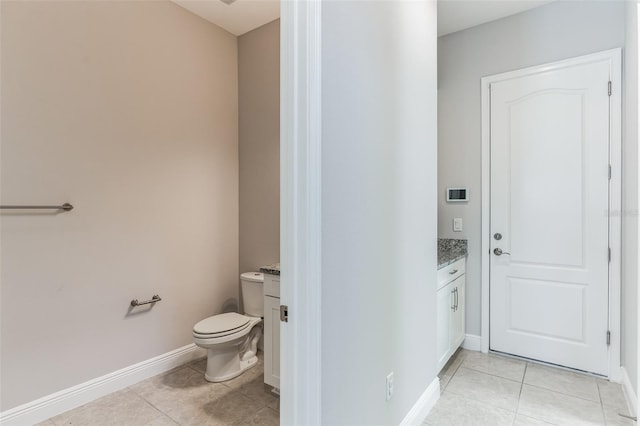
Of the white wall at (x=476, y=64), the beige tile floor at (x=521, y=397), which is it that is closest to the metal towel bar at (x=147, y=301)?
the beige tile floor at (x=521, y=397)

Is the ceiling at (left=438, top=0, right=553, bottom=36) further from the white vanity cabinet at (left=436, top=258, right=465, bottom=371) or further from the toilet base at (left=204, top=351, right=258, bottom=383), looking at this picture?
the toilet base at (left=204, top=351, right=258, bottom=383)

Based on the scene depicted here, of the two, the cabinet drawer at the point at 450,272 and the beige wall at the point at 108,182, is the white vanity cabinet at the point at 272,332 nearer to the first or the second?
the beige wall at the point at 108,182

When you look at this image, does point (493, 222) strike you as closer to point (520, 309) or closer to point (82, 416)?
point (520, 309)

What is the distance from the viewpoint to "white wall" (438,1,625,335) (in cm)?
241

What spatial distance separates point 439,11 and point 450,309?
238 cm

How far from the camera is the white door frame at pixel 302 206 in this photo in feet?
3.43

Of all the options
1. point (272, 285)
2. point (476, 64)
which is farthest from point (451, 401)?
point (476, 64)

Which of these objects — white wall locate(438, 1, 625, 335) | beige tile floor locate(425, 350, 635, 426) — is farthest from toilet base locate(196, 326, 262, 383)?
white wall locate(438, 1, 625, 335)

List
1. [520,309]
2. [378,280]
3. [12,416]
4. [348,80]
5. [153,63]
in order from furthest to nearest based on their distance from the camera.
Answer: [520,309] → [153,63] → [12,416] → [378,280] → [348,80]

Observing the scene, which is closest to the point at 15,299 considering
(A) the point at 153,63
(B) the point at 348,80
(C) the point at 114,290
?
(C) the point at 114,290

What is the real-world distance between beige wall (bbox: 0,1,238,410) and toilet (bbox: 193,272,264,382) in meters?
0.42

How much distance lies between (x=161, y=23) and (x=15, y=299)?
2132mm

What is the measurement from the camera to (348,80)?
123 centimetres

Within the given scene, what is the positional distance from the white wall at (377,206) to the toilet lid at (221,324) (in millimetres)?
1272
